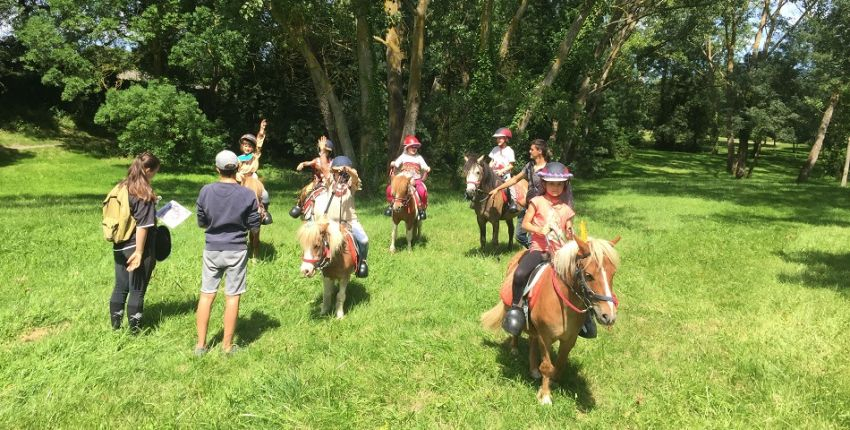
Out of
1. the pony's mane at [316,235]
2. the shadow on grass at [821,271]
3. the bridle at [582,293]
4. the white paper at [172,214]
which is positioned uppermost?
the bridle at [582,293]

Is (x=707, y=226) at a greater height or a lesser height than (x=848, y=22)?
lesser

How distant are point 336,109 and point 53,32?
20.0 m

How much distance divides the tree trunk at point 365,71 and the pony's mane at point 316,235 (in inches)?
440

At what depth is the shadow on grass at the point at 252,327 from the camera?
6359 millimetres

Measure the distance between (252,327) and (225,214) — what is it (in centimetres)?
199

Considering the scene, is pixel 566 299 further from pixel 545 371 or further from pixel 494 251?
pixel 494 251

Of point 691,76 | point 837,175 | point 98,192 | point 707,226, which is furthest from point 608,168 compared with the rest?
point 98,192

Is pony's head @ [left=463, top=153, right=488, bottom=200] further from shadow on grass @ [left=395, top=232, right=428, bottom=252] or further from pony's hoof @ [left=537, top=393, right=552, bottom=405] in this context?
pony's hoof @ [left=537, top=393, right=552, bottom=405]

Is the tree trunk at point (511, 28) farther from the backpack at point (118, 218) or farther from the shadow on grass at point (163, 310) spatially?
the backpack at point (118, 218)

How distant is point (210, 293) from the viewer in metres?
5.70

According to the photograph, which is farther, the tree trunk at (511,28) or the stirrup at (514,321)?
the tree trunk at (511,28)

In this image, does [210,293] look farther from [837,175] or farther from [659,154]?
[659,154]

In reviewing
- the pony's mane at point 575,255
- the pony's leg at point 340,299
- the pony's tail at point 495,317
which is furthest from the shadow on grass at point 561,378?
the pony's leg at point 340,299

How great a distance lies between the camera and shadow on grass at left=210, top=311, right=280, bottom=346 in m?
6.36
